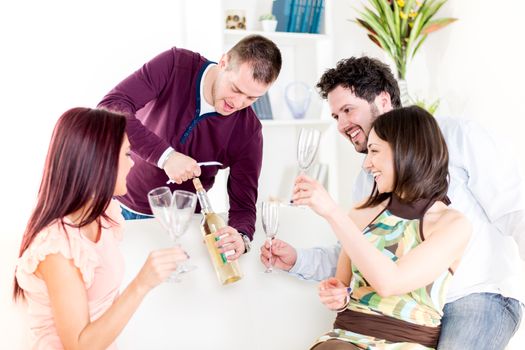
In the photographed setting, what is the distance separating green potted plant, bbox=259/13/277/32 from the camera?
3.79m

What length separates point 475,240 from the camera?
1957mm

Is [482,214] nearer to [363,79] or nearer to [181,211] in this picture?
[363,79]

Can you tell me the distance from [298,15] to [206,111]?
1.83 m

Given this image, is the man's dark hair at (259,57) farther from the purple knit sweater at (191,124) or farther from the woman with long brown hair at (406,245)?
the woman with long brown hair at (406,245)

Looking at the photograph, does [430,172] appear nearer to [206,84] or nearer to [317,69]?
[206,84]

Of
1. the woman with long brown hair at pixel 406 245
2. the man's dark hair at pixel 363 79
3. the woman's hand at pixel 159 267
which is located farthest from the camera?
the man's dark hair at pixel 363 79

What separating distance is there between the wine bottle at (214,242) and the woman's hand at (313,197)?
0.51 metres

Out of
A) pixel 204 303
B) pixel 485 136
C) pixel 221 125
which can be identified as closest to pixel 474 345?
pixel 485 136

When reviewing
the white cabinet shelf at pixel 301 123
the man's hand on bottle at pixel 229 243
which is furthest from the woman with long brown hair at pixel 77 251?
the white cabinet shelf at pixel 301 123

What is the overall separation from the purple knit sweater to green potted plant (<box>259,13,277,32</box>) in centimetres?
155

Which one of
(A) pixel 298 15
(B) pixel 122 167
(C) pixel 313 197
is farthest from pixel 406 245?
(A) pixel 298 15

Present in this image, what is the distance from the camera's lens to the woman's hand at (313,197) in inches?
58.9

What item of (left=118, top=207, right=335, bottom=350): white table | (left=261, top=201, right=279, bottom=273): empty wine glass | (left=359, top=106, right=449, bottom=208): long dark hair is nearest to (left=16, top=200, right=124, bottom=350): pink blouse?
(left=118, top=207, right=335, bottom=350): white table

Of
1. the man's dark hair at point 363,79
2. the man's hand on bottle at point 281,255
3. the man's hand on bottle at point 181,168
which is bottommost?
the man's hand on bottle at point 281,255
